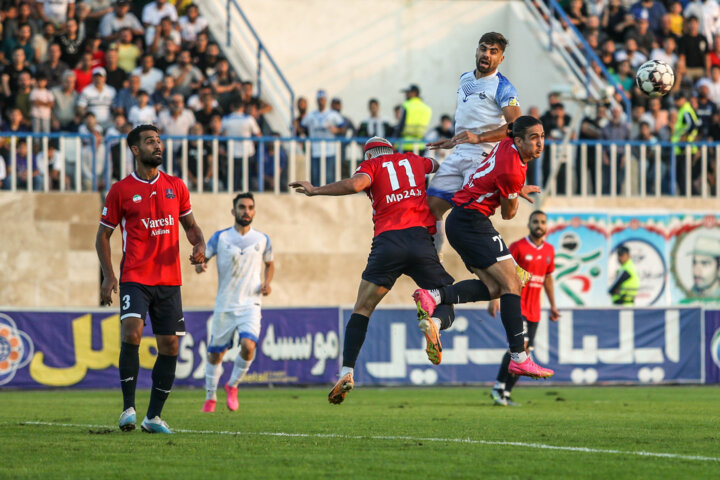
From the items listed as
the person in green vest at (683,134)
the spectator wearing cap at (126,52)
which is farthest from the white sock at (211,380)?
the person in green vest at (683,134)

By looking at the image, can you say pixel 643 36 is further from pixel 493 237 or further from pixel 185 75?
pixel 493 237

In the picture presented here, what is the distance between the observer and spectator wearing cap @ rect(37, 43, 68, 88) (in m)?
21.8

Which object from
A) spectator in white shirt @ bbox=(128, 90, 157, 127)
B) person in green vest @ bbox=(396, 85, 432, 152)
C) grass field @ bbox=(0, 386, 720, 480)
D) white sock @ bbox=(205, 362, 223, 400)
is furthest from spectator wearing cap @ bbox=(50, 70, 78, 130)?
white sock @ bbox=(205, 362, 223, 400)

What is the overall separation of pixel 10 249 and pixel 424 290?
12614mm

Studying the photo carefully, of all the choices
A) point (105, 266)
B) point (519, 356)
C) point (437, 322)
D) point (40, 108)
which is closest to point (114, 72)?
point (40, 108)

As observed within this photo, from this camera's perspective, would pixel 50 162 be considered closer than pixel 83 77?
Yes

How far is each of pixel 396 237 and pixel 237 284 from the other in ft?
14.9

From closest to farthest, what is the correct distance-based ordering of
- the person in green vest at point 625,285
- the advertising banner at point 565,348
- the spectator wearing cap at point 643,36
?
the advertising banner at point 565,348 → the person in green vest at point 625,285 → the spectator wearing cap at point 643,36

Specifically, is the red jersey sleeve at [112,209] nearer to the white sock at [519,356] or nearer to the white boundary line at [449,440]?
the white boundary line at [449,440]

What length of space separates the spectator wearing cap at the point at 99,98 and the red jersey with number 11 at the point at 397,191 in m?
11.6

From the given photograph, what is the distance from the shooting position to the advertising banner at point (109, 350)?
62.2 feet

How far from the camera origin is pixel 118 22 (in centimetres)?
2312

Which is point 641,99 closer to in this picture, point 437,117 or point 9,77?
point 437,117

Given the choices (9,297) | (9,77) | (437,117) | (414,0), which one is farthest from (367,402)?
(414,0)
